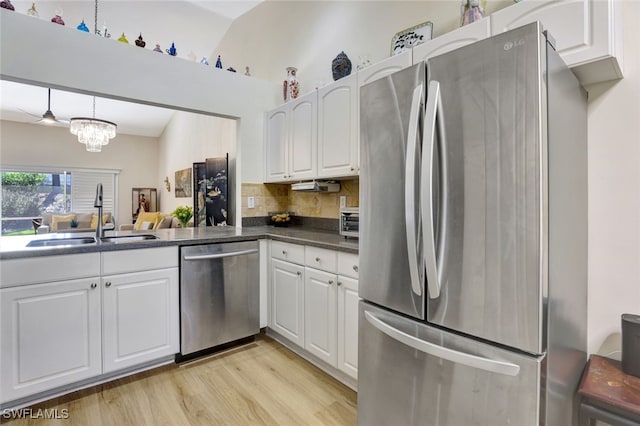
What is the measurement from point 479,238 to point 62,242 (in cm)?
245

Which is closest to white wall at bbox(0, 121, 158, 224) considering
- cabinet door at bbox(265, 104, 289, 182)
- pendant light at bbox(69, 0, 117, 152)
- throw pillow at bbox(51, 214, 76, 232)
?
throw pillow at bbox(51, 214, 76, 232)

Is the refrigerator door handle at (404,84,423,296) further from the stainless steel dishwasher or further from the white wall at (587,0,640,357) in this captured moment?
the stainless steel dishwasher

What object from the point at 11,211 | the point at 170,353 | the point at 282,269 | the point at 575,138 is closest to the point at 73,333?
the point at 170,353

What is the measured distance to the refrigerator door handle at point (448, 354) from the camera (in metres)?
0.99

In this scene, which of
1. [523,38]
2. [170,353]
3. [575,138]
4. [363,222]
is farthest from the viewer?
[170,353]

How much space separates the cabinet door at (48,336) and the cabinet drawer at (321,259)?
1.34 m

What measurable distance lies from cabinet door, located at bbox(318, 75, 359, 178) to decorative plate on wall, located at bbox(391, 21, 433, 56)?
37 cm

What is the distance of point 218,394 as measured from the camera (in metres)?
1.99

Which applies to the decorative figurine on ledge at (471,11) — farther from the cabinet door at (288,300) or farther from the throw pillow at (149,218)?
the throw pillow at (149,218)

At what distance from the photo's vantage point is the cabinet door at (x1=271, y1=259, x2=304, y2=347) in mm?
2389

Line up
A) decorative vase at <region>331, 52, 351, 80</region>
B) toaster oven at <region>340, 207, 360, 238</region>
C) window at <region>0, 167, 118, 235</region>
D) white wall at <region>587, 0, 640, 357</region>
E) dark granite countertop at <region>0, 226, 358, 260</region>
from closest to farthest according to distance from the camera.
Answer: white wall at <region>587, 0, 640, 357</region> → dark granite countertop at <region>0, 226, 358, 260</region> → toaster oven at <region>340, 207, 360, 238</region> → decorative vase at <region>331, 52, 351, 80</region> → window at <region>0, 167, 118, 235</region>

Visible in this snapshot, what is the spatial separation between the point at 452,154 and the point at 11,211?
8.95m

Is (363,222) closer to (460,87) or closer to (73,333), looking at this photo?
(460,87)

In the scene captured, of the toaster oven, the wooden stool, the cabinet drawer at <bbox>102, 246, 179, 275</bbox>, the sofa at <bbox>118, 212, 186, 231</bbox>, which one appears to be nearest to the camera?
the wooden stool
